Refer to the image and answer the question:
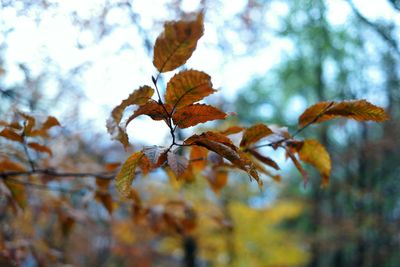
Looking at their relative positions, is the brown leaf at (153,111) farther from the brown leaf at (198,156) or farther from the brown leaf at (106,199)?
the brown leaf at (106,199)

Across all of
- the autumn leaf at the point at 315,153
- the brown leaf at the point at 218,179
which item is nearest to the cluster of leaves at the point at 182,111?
the autumn leaf at the point at 315,153

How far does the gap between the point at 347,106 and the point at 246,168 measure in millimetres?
280

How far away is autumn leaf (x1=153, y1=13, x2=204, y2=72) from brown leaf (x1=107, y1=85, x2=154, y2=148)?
1.8 inches

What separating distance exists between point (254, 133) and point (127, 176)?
11.7 inches

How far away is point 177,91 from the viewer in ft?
1.99

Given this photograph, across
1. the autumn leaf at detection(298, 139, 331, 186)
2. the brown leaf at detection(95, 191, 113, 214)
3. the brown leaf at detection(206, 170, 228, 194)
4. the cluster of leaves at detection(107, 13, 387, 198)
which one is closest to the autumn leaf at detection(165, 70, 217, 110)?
the cluster of leaves at detection(107, 13, 387, 198)

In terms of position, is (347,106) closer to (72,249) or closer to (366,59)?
(366,59)

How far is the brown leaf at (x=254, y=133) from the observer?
0.81m

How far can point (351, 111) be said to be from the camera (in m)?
0.77

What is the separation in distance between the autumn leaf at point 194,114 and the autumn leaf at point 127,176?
0.27ft

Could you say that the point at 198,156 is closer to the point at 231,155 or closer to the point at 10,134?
the point at 231,155

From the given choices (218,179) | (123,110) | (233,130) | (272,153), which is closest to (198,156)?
(233,130)

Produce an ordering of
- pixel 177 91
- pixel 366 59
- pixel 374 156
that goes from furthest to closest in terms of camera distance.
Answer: pixel 374 156, pixel 366 59, pixel 177 91

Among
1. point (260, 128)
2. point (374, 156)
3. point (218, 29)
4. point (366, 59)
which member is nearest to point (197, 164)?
point (260, 128)
